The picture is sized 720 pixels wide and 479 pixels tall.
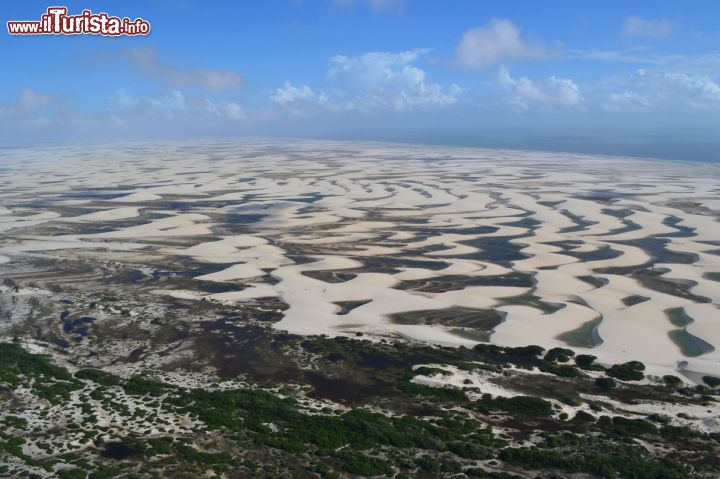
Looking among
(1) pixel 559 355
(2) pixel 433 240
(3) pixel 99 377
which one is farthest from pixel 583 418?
(2) pixel 433 240

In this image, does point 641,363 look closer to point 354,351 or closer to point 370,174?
point 354,351

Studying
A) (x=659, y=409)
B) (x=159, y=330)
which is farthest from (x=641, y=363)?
(x=159, y=330)

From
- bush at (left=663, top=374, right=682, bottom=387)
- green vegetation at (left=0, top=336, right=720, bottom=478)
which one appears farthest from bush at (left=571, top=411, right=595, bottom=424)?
bush at (left=663, top=374, right=682, bottom=387)

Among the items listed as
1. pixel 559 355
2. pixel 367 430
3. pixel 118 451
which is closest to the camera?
pixel 118 451

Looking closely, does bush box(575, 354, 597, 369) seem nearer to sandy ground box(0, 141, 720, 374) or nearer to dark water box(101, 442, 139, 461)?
sandy ground box(0, 141, 720, 374)

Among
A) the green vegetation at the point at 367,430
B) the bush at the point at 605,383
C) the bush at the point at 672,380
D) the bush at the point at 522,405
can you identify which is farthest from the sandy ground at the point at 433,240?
the bush at the point at 522,405

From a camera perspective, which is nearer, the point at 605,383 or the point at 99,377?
the point at 605,383

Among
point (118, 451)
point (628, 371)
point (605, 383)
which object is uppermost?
point (628, 371)

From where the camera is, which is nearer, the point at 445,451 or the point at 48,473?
the point at 48,473

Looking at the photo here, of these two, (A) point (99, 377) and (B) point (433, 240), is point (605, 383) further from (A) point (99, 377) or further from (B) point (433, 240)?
(B) point (433, 240)

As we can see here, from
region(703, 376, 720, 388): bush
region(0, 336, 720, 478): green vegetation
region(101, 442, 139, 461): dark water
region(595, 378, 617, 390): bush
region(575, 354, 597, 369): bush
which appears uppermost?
region(703, 376, 720, 388): bush

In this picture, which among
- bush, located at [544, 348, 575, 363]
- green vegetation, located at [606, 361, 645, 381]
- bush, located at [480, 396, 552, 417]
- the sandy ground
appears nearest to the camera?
bush, located at [480, 396, 552, 417]
